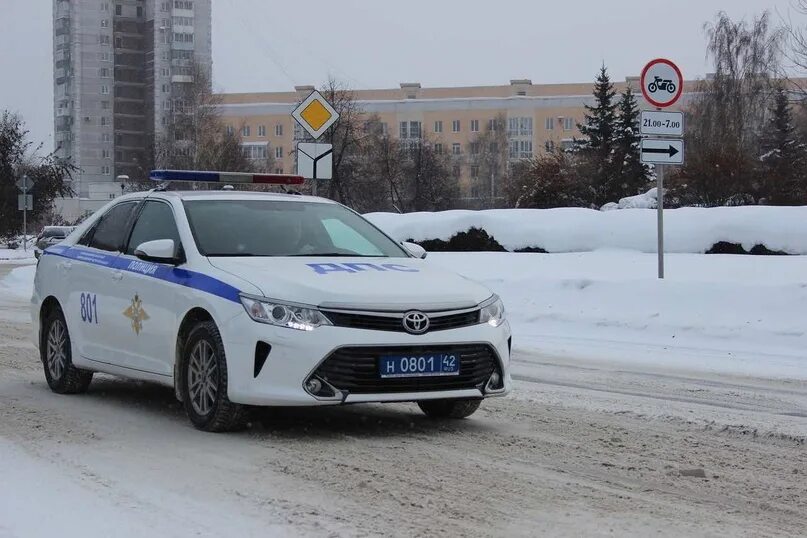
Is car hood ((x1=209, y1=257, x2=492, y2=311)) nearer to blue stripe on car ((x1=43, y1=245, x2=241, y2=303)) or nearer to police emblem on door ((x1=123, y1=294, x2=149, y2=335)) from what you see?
blue stripe on car ((x1=43, y1=245, x2=241, y2=303))

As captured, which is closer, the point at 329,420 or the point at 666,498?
the point at 666,498

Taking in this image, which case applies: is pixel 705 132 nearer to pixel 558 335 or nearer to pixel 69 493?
pixel 558 335

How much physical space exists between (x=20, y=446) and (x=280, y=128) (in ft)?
444

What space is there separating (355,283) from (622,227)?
14.1m

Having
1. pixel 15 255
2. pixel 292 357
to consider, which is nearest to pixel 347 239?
pixel 292 357

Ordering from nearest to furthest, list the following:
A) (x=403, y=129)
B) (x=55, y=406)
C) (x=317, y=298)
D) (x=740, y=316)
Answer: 1. (x=317, y=298)
2. (x=55, y=406)
3. (x=740, y=316)
4. (x=403, y=129)

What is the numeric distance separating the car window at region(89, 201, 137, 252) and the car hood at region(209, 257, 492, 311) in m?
1.50

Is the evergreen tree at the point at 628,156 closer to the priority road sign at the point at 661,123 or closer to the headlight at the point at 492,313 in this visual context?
the priority road sign at the point at 661,123

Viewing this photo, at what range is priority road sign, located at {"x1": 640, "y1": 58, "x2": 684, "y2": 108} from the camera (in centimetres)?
1614

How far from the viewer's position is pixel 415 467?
6199 mm

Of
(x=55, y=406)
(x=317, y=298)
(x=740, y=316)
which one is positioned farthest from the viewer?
(x=740, y=316)

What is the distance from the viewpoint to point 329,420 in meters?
7.85

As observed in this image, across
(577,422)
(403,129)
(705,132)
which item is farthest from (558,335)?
(403,129)

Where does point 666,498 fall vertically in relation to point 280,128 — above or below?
below
